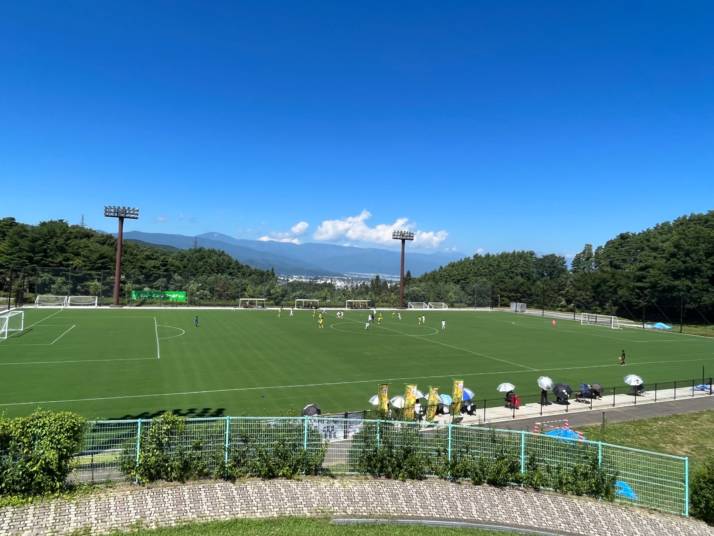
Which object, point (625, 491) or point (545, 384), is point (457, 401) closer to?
point (545, 384)

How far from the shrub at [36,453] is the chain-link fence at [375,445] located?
65 centimetres

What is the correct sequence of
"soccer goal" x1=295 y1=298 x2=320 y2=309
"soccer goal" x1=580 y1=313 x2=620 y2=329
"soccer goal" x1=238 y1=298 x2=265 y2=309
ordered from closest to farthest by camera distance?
1. "soccer goal" x1=580 y1=313 x2=620 y2=329
2. "soccer goal" x1=238 y1=298 x2=265 y2=309
3. "soccer goal" x1=295 y1=298 x2=320 y2=309

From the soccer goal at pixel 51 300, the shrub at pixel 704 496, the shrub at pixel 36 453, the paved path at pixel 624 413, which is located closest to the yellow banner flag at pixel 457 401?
the paved path at pixel 624 413

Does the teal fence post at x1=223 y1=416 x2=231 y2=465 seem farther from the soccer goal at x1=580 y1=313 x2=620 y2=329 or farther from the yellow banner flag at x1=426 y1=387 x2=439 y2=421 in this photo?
the soccer goal at x1=580 y1=313 x2=620 y2=329

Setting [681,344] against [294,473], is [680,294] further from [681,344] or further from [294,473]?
[294,473]

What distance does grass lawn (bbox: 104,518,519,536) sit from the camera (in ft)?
28.6

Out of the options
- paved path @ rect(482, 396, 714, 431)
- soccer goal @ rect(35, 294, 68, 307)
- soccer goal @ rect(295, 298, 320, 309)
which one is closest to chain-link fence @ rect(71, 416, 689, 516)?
paved path @ rect(482, 396, 714, 431)

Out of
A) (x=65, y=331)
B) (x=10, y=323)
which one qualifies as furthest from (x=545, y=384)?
(x=10, y=323)

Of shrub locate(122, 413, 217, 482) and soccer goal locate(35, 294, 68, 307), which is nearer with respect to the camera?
shrub locate(122, 413, 217, 482)

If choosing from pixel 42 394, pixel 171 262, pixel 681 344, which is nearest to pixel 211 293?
pixel 171 262

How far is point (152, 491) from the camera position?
9906mm

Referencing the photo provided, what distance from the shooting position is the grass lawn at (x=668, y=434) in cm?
1859

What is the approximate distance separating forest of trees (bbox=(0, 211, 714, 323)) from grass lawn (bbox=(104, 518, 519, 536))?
6232 cm

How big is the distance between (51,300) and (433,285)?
6457 cm
